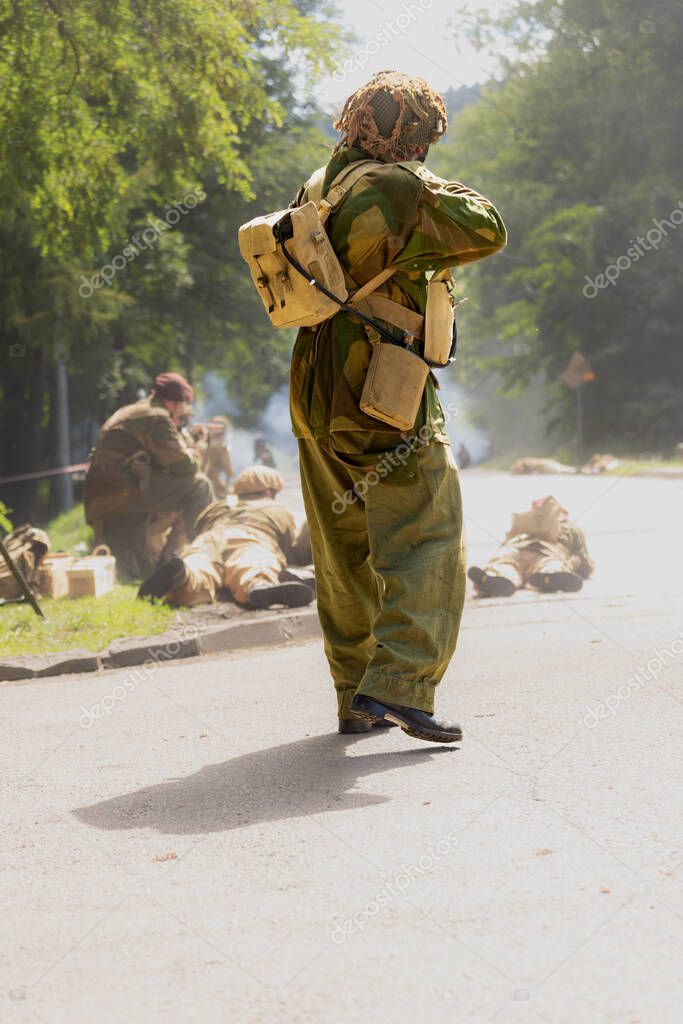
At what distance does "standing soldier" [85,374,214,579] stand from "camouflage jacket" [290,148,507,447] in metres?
6.80

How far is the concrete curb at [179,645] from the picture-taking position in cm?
764

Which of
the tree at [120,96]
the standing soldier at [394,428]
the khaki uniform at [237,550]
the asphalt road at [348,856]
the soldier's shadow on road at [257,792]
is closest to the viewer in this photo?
the asphalt road at [348,856]

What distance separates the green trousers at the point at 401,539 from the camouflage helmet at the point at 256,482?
618 cm

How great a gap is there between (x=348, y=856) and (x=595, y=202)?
38.8 m

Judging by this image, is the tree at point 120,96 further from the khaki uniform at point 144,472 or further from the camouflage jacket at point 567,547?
the camouflage jacket at point 567,547

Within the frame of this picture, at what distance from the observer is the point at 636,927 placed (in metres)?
2.98

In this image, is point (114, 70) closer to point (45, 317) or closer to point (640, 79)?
point (45, 317)

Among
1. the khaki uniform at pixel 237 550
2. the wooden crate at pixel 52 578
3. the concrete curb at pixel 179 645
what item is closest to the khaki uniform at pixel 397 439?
the concrete curb at pixel 179 645

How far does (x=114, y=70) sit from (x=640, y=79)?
28858 millimetres

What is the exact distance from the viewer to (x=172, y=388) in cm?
1154

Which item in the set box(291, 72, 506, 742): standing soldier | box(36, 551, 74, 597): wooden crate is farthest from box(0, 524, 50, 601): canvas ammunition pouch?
box(291, 72, 506, 742): standing soldier

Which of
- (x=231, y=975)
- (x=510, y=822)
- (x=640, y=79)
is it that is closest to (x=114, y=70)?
(x=510, y=822)

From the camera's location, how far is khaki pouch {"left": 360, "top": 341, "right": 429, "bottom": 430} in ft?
15.0

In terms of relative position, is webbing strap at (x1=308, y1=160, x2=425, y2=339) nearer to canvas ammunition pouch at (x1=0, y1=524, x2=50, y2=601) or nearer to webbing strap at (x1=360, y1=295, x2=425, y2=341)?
webbing strap at (x1=360, y1=295, x2=425, y2=341)
